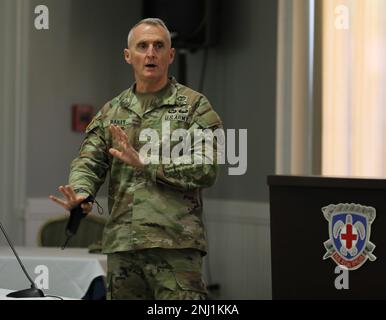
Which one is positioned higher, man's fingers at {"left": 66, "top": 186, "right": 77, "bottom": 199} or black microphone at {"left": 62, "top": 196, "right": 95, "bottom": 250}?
man's fingers at {"left": 66, "top": 186, "right": 77, "bottom": 199}

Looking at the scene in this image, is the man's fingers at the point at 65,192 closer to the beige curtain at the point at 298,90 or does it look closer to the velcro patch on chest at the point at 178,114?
the velcro patch on chest at the point at 178,114

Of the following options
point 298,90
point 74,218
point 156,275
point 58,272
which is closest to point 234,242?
point 298,90

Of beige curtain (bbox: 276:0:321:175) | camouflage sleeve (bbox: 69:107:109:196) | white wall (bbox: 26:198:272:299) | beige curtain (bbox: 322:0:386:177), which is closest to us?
camouflage sleeve (bbox: 69:107:109:196)

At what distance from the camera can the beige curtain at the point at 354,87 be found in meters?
3.93

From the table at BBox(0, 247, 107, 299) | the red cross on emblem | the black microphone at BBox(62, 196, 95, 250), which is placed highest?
the black microphone at BBox(62, 196, 95, 250)

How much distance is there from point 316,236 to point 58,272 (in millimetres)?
1688

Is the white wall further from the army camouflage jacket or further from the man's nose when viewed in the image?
the man's nose

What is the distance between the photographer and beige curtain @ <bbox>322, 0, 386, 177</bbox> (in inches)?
155

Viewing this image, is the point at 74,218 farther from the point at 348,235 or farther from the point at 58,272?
the point at 58,272

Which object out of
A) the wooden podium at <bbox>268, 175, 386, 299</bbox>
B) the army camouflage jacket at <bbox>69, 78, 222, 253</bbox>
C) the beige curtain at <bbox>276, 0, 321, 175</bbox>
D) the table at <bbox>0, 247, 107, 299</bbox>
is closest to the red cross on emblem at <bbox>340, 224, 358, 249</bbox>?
the wooden podium at <bbox>268, 175, 386, 299</bbox>

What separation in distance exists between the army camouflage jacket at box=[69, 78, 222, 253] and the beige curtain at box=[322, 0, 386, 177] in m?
1.96

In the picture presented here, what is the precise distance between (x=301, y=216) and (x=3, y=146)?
9.82 feet

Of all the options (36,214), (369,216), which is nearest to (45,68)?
(36,214)
